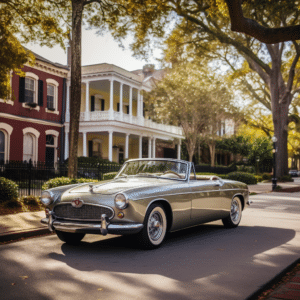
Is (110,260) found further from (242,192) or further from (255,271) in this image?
(242,192)

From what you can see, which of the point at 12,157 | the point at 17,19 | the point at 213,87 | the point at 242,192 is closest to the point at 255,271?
the point at 242,192

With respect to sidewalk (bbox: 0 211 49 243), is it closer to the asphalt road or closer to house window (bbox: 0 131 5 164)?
the asphalt road

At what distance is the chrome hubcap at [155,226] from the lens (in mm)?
6418

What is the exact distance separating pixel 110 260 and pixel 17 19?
12.3 meters

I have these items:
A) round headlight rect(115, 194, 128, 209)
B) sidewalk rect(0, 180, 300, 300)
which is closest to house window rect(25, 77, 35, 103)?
sidewalk rect(0, 180, 300, 300)

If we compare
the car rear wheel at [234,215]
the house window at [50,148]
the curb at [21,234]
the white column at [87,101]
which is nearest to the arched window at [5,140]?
the house window at [50,148]

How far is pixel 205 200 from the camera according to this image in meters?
7.77

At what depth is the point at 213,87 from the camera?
98.4 ft

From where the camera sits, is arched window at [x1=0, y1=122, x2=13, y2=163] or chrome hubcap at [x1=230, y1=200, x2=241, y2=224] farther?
arched window at [x1=0, y1=122, x2=13, y2=163]

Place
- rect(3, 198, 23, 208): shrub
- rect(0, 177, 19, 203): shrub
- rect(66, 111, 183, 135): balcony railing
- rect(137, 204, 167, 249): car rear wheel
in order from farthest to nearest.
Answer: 1. rect(66, 111, 183, 135): balcony railing
2. rect(0, 177, 19, 203): shrub
3. rect(3, 198, 23, 208): shrub
4. rect(137, 204, 167, 249): car rear wheel

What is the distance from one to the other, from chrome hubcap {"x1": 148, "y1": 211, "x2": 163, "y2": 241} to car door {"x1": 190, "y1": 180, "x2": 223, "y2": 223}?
3.14 feet

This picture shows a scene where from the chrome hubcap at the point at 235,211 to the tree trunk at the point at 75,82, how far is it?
6725 millimetres

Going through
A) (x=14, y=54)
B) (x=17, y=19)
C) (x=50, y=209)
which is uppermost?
(x=17, y=19)

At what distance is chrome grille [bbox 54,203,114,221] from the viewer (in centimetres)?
602
